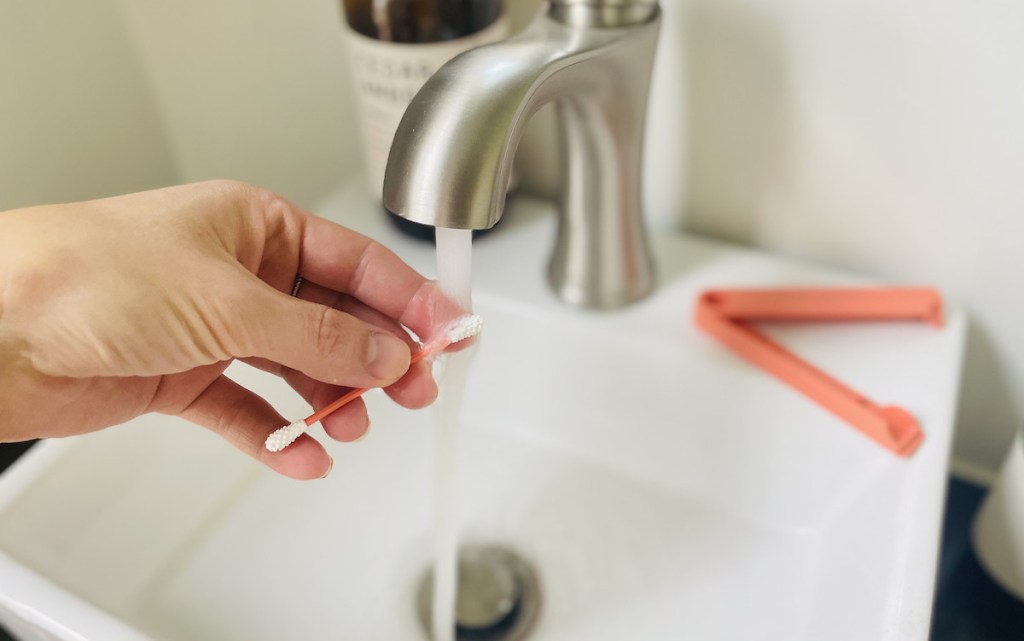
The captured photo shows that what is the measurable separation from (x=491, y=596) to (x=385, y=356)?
19cm

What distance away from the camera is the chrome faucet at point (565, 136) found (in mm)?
339

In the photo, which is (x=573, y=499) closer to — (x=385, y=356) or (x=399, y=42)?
(x=385, y=356)

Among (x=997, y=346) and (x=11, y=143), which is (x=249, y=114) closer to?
(x=11, y=143)

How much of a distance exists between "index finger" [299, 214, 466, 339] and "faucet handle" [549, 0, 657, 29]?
0.49 ft

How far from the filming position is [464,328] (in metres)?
0.39

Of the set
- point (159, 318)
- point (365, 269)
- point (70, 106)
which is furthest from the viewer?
point (70, 106)

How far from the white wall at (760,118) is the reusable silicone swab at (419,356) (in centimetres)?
23

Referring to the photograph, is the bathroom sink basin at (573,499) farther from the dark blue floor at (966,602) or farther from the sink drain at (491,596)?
the dark blue floor at (966,602)

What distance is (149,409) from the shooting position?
0.42 m

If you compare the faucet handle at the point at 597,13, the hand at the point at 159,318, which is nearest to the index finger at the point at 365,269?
the hand at the point at 159,318

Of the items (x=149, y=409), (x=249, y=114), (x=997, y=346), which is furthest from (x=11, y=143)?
(x=997, y=346)

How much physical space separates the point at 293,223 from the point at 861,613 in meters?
0.33

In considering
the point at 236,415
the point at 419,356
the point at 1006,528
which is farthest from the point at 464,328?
the point at 1006,528

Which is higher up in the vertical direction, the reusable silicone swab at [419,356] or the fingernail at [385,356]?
the fingernail at [385,356]
